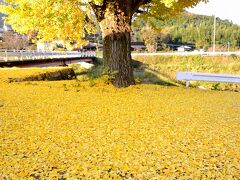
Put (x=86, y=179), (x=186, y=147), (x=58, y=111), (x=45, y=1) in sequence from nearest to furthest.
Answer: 1. (x=86, y=179)
2. (x=186, y=147)
3. (x=58, y=111)
4. (x=45, y=1)

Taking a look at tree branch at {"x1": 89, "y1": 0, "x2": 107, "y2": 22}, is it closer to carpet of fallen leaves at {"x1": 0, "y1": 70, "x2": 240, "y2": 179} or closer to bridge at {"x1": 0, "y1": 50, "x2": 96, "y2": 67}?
carpet of fallen leaves at {"x1": 0, "y1": 70, "x2": 240, "y2": 179}

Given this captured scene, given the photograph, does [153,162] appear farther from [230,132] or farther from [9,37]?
[9,37]

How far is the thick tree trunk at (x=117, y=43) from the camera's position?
39.8ft

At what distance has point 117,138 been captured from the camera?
17.4 ft

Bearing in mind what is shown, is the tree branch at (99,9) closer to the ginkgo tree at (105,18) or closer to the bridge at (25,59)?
the ginkgo tree at (105,18)

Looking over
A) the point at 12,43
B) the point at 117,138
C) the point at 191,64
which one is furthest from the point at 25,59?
the point at 12,43

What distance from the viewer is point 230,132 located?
19.3 feet

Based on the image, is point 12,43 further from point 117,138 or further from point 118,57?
point 117,138

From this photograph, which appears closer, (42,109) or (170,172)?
(170,172)

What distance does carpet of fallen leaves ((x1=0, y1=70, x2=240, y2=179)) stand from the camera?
3.94 meters

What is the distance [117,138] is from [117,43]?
747 cm

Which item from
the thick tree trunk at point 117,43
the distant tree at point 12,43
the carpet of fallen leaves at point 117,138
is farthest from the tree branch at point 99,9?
the distant tree at point 12,43

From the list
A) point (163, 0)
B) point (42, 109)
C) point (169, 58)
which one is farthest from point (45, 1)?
point (169, 58)

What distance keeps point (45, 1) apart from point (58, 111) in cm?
561
